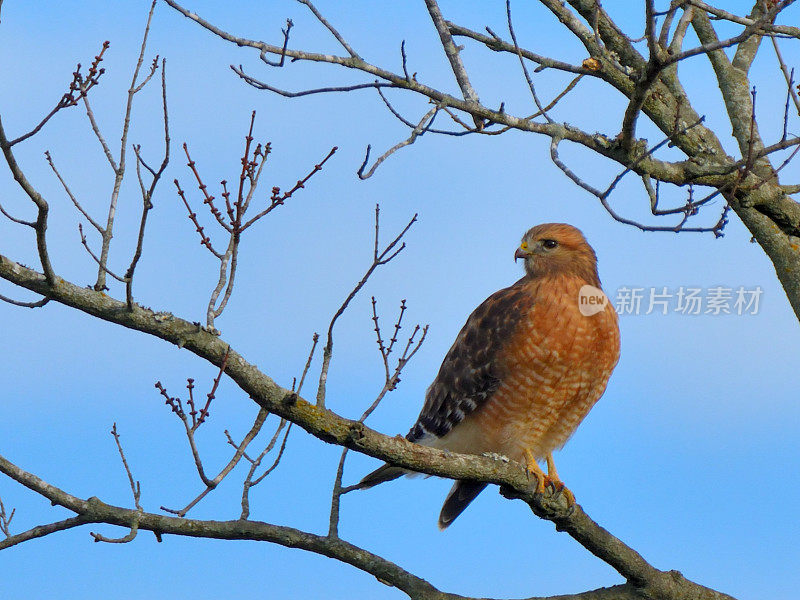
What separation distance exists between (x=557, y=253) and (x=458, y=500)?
2303mm

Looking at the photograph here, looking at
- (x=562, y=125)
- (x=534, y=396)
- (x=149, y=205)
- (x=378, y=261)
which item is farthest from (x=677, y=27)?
(x=149, y=205)

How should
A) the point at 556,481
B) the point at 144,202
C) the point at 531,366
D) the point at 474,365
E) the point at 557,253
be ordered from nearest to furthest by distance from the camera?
the point at 144,202 < the point at 531,366 < the point at 556,481 < the point at 474,365 < the point at 557,253

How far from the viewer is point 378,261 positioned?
5453 mm

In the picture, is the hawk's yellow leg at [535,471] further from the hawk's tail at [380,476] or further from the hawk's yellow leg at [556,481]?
the hawk's tail at [380,476]

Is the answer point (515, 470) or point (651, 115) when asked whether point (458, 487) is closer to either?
point (515, 470)

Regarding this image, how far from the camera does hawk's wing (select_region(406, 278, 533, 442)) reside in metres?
7.21

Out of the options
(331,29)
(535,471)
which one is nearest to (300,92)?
(331,29)

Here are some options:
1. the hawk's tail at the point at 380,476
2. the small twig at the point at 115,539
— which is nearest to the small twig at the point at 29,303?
the small twig at the point at 115,539

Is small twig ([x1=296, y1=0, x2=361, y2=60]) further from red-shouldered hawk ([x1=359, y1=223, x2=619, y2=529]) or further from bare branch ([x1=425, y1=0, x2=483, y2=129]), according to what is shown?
red-shouldered hawk ([x1=359, y1=223, x2=619, y2=529])

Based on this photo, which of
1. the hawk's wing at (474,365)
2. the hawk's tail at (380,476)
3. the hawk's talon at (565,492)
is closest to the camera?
the hawk's talon at (565,492)

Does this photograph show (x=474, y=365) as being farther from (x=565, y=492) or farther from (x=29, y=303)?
(x=29, y=303)

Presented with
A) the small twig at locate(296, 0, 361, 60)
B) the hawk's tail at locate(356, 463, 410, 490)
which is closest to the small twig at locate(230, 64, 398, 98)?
the small twig at locate(296, 0, 361, 60)

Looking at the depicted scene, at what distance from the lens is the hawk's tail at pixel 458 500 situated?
7.75 m

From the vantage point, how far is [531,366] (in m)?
7.05
